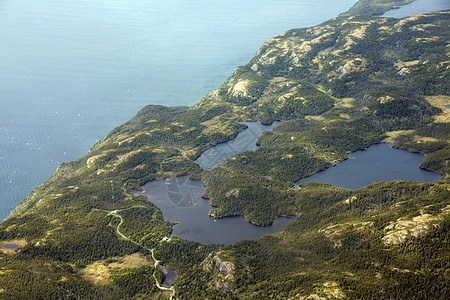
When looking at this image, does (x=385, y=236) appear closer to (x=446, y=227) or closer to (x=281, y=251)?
(x=446, y=227)

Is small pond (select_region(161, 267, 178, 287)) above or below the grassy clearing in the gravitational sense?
below

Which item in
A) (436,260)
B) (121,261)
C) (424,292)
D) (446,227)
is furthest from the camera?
(121,261)

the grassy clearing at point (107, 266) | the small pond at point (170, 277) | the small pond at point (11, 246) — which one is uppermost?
the small pond at point (11, 246)

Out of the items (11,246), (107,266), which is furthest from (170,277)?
(11,246)

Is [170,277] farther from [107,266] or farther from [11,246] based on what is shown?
[11,246]

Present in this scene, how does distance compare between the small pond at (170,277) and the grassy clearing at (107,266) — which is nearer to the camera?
the small pond at (170,277)

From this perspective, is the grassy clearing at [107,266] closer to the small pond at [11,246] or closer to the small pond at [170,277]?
the small pond at [170,277]

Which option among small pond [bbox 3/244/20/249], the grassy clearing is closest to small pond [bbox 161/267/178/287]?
the grassy clearing

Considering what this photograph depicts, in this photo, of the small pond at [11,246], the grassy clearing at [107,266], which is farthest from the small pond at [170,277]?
the small pond at [11,246]

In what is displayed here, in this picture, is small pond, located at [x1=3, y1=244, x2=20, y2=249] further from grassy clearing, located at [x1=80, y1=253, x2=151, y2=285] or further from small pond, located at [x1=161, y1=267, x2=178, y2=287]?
small pond, located at [x1=161, y1=267, x2=178, y2=287]

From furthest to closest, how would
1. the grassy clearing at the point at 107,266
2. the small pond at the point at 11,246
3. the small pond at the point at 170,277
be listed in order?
the small pond at the point at 11,246 → the grassy clearing at the point at 107,266 → the small pond at the point at 170,277

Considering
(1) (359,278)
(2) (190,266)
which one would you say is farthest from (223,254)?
(1) (359,278)
